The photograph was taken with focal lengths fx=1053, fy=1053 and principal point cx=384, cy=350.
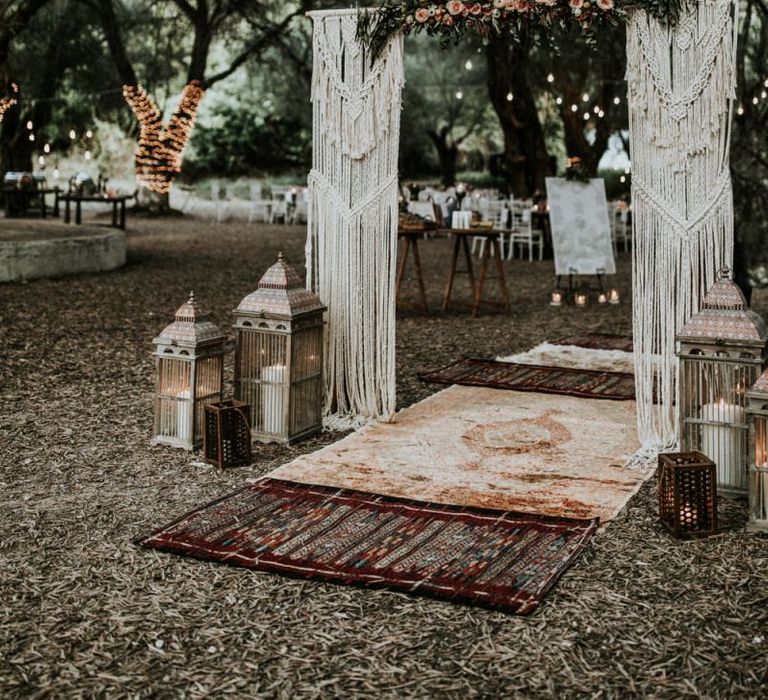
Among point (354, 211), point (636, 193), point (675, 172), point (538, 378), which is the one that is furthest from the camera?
point (538, 378)

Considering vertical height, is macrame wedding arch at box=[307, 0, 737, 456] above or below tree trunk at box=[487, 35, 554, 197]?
below

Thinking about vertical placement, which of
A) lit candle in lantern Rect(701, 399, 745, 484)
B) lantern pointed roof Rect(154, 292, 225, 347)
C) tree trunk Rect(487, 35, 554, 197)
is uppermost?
tree trunk Rect(487, 35, 554, 197)

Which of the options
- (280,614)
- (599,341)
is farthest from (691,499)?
(599,341)

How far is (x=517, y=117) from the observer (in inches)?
670

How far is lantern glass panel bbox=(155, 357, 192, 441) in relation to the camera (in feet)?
17.0

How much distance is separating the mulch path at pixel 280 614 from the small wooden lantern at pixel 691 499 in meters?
0.08

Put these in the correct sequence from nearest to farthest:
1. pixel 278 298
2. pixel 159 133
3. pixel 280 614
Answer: pixel 280 614 → pixel 278 298 → pixel 159 133

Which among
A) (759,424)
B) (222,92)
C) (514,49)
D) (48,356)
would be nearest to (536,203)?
(514,49)

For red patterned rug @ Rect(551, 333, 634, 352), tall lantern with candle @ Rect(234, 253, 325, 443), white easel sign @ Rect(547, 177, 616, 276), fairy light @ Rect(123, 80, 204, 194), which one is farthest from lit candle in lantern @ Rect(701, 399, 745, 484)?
fairy light @ Rect(123, 80, 204, 194)

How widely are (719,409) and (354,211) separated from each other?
89.8 inches

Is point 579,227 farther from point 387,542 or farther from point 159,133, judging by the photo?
point 159,133

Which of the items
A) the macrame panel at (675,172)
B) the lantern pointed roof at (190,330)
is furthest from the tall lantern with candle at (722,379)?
the lantern pointed roof at (190,330)

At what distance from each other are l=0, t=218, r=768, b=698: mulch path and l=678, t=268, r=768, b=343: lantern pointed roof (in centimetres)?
Result: 71

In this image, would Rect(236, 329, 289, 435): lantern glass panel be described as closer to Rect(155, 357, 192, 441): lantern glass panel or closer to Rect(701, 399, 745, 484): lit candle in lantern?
Rect(155, 357, 192, 441): lantern glass panel
